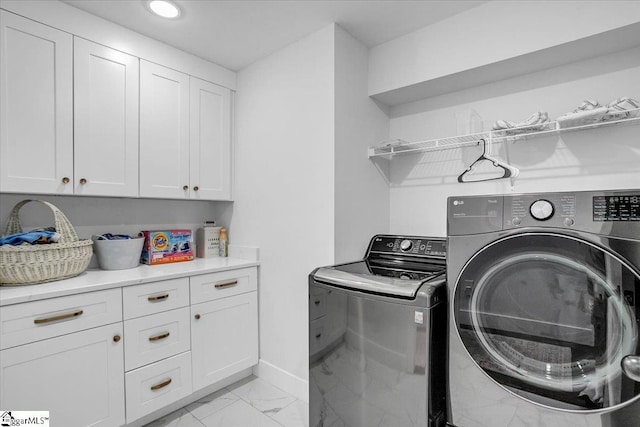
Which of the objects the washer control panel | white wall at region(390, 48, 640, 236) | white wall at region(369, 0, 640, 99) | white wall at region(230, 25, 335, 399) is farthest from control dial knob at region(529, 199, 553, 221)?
white wall at region(230, 25, 335, 399)

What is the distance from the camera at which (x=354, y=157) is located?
79.8 inches

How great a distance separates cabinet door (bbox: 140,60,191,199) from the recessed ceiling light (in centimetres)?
37

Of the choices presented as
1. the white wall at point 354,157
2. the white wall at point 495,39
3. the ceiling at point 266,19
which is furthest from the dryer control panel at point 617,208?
the ceiling at point 266,19

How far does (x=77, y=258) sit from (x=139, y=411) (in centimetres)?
86

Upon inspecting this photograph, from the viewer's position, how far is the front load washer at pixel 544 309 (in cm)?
104

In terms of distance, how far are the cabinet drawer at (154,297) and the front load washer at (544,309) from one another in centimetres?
146

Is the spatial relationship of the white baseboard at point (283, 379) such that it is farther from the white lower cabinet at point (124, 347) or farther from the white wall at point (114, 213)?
the white wall at point (114, 213)

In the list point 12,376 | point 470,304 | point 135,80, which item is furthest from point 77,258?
point 470,304

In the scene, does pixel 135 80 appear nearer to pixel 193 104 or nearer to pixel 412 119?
pixel 193 104

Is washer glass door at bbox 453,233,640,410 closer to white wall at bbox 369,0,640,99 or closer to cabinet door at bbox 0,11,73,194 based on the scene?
white wall at bbox 369,0,640,99

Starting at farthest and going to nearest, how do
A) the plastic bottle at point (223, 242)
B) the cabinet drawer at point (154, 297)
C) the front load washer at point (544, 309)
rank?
the plastic bottle at point (223, 242) < the cabinet drawer at point (154, 297) < the front load washer at point (544, 309)

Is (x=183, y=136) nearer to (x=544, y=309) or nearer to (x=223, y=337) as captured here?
(x=223, y=337)

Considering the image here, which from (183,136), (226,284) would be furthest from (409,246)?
(183,136)

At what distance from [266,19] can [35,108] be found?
132 cm
